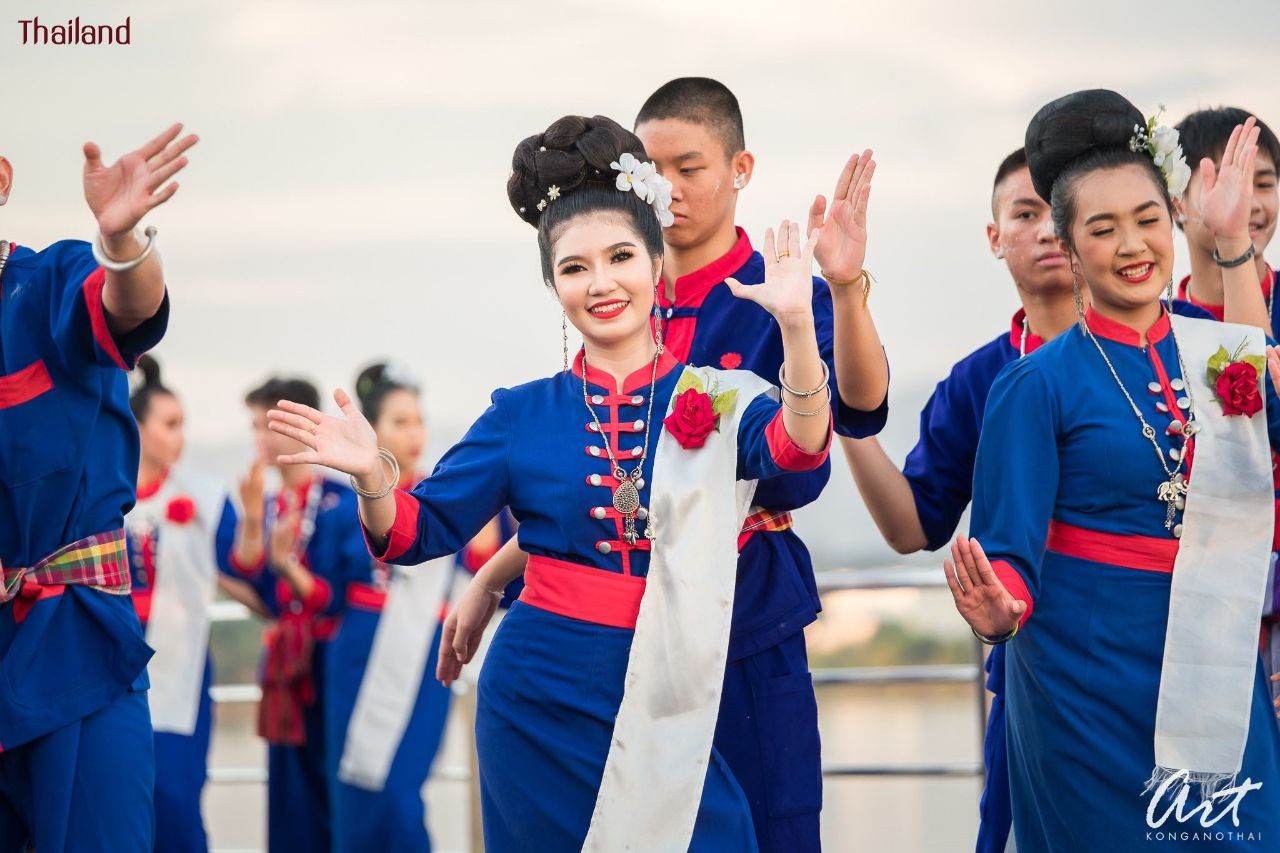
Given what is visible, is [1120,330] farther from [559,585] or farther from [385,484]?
[385,484]

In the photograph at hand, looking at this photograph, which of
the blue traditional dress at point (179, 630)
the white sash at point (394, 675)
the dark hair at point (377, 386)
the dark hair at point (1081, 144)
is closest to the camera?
the dark hair at point (1081, 144)

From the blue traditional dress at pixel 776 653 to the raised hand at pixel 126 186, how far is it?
39.4 inches

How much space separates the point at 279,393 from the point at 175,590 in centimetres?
100

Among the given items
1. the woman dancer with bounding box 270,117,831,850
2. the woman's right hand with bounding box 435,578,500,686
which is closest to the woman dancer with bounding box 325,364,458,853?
the woman's right hand with bounding box 435,578,500,686

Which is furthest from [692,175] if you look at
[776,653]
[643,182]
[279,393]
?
[279,393]

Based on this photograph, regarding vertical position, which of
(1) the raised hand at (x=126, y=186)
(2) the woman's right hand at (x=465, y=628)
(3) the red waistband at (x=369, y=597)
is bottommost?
(3) the red waistband at (x=369, y=597)

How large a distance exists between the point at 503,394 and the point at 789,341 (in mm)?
567

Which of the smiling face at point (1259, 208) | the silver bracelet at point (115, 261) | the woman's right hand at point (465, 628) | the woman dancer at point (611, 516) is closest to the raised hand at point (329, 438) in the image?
the woman dancer at point (611, 516)

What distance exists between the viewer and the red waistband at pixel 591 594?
8.84 ft

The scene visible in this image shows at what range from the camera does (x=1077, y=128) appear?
3.00 m

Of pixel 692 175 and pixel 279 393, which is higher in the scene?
pixel 692 175

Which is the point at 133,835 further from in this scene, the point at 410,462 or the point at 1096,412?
the point at 410,462

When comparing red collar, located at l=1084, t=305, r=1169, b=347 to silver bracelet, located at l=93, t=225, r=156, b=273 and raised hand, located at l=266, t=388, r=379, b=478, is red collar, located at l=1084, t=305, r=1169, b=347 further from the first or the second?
silver bracelet, located at l=93, t=225, r=156, b=273

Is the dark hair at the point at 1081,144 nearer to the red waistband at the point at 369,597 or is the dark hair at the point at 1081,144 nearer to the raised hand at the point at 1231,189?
the raised hand at the point at 1231,189
